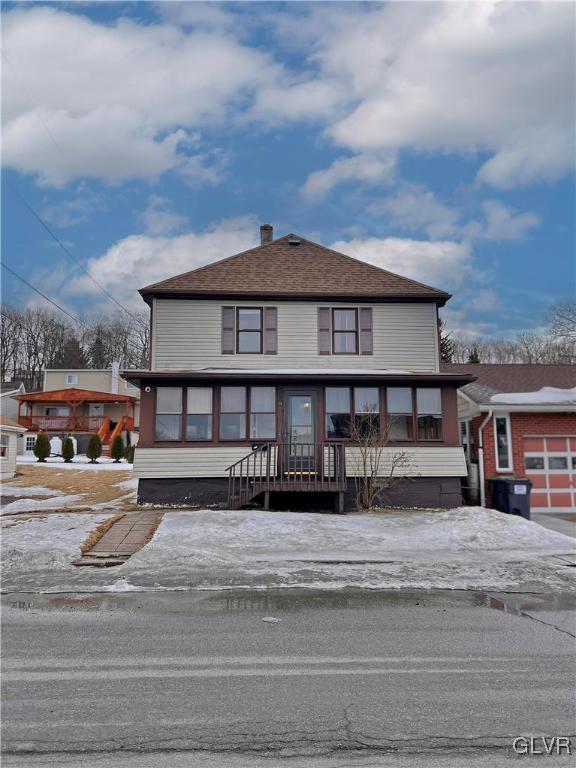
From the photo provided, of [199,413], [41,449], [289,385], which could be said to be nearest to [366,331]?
[289,385]

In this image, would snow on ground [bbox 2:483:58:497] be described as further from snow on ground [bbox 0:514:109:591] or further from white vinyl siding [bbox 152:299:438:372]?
white vinyl siding [bbox 152:299:438:372]

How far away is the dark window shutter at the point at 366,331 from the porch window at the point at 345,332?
0.17 metres

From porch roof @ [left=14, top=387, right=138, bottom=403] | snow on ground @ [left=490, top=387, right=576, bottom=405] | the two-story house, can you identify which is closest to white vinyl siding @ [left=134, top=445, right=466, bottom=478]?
the two-story house

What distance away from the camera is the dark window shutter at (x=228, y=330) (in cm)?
1546

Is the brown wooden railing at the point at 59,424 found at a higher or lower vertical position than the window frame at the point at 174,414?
higher

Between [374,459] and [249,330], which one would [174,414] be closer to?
[249,330]

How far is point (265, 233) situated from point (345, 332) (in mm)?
5706

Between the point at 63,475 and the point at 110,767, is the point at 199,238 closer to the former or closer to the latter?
the point at 63,475

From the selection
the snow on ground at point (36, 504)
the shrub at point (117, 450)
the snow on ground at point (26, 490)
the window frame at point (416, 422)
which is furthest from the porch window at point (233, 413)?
the shrub at point (117, 450)

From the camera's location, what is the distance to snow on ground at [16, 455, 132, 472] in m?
25.3

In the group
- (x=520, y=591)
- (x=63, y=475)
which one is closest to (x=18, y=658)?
(x=520, y=591)

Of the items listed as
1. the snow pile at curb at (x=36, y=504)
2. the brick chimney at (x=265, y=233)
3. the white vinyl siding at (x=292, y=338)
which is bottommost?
the snow pile at curb at (x=36, y=504)

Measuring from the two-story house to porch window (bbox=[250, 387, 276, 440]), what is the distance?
0.03 m

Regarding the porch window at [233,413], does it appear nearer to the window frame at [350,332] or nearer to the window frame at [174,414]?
the window frame at [174,414]
